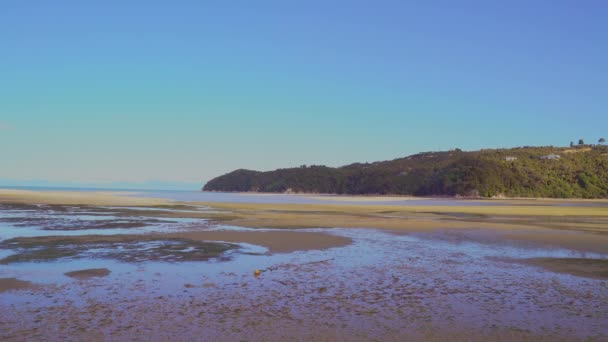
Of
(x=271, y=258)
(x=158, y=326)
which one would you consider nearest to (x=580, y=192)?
(x=271, y=258)

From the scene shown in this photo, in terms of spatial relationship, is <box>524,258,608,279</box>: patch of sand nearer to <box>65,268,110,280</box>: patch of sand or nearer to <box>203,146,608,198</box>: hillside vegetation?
<box>65,268,110,280</box>: patch of sand

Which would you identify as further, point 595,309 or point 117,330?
point 595,309

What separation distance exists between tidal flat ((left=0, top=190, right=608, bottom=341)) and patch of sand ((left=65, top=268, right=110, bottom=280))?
0.03 m

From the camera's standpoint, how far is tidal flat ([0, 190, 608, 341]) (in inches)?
297

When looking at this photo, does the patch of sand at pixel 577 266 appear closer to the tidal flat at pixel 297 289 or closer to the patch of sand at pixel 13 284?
the tidal flat at pixel 297 289

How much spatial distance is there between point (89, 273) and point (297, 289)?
17.8 feet

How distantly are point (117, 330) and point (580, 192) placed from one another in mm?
118844

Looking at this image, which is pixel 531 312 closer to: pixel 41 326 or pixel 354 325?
pixel 354 325

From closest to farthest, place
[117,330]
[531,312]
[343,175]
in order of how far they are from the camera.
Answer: [117,330]
[531,312]
[343,175]

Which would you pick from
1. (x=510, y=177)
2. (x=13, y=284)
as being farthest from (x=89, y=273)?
(x=510, y=177)

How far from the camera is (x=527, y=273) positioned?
504 inches

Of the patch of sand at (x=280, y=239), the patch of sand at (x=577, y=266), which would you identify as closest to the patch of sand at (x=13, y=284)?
the patch of sand at (x=280, y=239)

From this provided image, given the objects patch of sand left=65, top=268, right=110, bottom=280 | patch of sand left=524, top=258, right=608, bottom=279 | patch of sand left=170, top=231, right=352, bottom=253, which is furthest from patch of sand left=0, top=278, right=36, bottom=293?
patch of sand left=524, top=258, right=608, bottom=279

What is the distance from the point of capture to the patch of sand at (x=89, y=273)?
37.4ft
